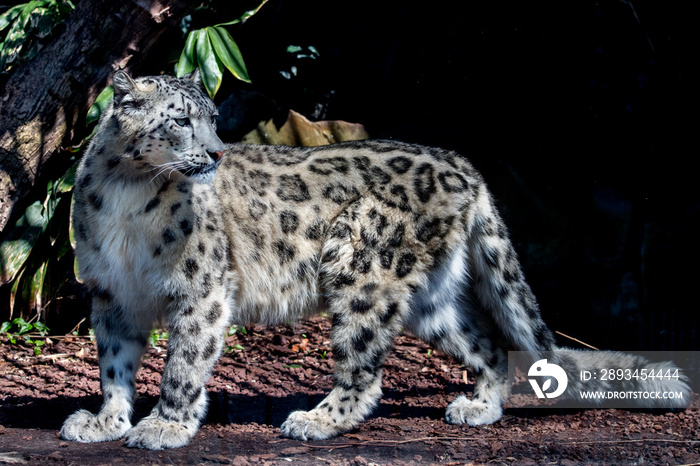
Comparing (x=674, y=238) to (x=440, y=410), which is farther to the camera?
(x=674, y=238)

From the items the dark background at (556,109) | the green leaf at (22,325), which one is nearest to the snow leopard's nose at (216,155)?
the dark background at (556,109)

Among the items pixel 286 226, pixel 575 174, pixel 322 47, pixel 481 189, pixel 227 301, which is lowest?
pixel 227 301

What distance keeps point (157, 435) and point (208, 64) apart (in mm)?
3189

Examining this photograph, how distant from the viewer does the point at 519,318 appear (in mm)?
4520

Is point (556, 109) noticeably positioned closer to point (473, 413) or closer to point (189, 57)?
point (189, 57)

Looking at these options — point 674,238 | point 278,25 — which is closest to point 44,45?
point 278,25

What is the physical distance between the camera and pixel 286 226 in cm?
432

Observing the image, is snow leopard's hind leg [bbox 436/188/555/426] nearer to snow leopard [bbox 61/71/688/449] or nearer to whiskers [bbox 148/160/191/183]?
snow leopard [bbox 61/71/688/449]

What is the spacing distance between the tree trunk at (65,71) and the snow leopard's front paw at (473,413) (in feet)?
11.5

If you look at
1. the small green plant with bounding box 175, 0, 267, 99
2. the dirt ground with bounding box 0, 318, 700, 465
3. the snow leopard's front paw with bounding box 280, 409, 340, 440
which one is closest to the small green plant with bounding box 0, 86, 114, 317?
the dirt ground with bounding box 0, 318, 700, 465

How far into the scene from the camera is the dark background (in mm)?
6293

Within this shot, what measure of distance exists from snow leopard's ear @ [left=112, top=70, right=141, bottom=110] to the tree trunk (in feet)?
6.15

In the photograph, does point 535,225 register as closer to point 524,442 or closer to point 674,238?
point 674,238

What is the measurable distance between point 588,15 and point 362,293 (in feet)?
13.1
